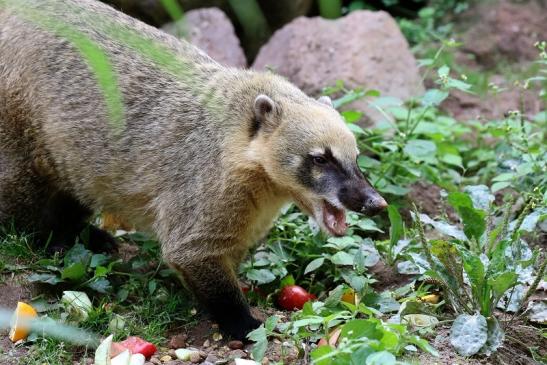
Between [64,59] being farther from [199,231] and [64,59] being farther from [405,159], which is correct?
[405,159]

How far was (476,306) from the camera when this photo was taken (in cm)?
444

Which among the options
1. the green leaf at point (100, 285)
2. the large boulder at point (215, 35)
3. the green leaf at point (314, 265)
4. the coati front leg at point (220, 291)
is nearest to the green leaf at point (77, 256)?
the green leaf at point (100, 285)

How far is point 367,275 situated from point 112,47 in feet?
7.24

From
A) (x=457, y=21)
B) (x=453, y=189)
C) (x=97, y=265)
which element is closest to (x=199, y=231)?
(x=97, y=265)

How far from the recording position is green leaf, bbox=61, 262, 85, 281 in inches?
193

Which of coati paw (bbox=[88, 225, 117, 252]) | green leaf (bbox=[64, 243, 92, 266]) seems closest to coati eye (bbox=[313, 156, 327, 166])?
green leaf (bbox=[64, 243, 92, 266])

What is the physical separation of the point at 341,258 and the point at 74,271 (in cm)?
167

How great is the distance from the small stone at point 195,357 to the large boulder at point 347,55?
3.46m

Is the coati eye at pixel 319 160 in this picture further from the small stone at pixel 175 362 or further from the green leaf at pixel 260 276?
the small stone at pixel 175 362

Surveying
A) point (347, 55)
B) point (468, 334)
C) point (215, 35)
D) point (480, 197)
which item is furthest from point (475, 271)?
point (215, 35)

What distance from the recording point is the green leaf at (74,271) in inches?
193

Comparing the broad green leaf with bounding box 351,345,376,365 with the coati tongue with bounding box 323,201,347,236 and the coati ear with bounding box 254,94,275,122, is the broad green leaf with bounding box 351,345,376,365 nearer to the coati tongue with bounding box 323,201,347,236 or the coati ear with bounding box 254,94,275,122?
the coati tongue with bounding box 323,201,347,236

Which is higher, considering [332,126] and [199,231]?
[332,126]

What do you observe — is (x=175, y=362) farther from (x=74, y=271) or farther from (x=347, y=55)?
(x=347, y=55)
